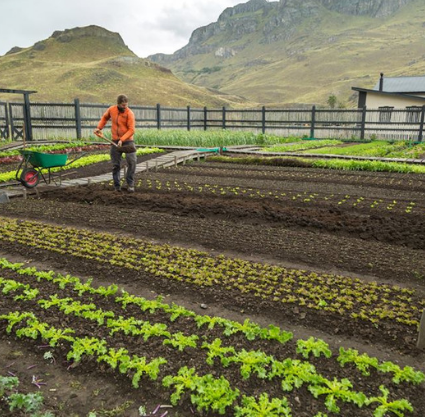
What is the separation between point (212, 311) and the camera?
12.8 ft

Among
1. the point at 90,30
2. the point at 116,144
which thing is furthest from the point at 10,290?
the point at 90,30

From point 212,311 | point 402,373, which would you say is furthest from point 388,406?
point 212,311

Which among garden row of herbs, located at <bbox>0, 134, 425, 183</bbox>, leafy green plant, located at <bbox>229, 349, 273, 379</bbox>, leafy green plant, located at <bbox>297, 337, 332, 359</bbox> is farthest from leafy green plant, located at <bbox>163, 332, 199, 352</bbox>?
garden row of herbs, located at <bbox>0, 134, 425, 183</bbox>

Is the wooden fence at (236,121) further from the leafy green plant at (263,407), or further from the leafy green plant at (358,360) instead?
the leafy green plant at (263,407)

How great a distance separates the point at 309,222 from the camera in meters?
6.70

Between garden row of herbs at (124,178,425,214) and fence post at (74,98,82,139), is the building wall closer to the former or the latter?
fence post at (74,98,82,139)

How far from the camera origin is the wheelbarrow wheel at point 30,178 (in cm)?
870

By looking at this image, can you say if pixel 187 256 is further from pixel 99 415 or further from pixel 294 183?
pixel 294 183

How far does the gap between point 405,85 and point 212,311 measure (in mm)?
30061

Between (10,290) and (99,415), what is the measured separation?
2210 millimetres

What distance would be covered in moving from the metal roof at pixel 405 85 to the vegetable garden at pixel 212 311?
23.7 m

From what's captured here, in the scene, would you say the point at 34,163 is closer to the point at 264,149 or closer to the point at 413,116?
the point at 264,149

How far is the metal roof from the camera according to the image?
90.1 feet

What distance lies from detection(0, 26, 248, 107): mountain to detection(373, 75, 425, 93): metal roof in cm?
5649
